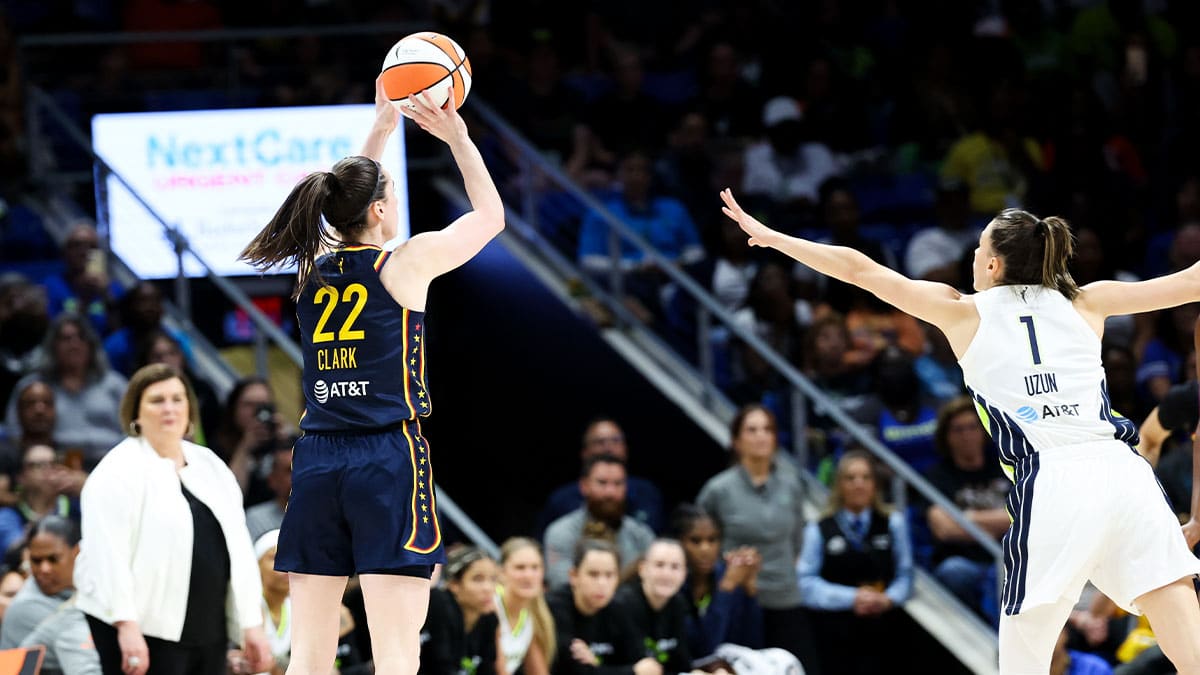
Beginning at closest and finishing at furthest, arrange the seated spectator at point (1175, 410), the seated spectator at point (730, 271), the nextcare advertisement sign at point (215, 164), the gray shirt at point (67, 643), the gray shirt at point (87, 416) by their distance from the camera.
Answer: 1. the seated spectator at point (1175, 410)
2. the gray shirt at point (67, 643)
3. the gray shirt at point (87, 416)
4. the seated spectator at point (730, 271)
5. the nextcare advertisement sign at point (215, 164)

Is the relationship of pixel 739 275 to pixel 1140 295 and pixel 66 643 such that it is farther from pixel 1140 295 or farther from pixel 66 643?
pixel 1140 295

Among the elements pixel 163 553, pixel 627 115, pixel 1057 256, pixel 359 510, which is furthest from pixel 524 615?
pixel 627 115

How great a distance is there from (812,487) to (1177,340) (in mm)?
2796

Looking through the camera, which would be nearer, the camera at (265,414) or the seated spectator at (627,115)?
the camera at (265,414)

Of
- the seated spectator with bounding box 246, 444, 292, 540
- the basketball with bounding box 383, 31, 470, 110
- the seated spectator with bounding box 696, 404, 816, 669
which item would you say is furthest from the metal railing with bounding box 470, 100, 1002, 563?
the basketball with bounding box 383, 31, 470, 110

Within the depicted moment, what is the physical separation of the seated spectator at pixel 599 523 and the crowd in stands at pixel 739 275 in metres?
0.02

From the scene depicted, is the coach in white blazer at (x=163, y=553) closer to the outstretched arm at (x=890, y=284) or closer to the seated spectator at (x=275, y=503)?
the seated spectator at (x=275, y=503)

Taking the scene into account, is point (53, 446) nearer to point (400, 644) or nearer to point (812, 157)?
point (400, 644)

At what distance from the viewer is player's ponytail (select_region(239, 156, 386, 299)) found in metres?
5.15

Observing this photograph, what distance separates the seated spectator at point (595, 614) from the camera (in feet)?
28.2

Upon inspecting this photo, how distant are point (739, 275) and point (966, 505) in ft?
7.83

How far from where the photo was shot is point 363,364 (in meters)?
5.10

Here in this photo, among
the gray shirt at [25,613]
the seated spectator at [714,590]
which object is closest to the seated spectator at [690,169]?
the seated spectator at [714,590]

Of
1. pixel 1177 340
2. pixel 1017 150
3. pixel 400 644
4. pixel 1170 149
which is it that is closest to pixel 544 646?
pixel 400 644
